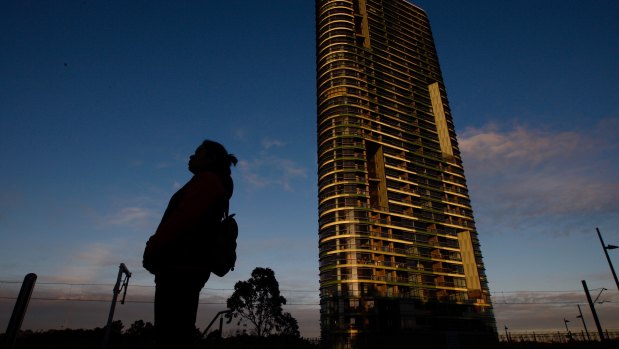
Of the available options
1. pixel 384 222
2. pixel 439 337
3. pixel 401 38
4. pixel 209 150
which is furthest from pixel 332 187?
pixel 209 150

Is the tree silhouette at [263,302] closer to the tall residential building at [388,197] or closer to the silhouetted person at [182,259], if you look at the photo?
the tall residential building at [388,197]

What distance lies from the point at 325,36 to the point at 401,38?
21.6 m

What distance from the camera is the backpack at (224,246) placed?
7.45 feet

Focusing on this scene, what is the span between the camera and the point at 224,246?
91.9 inches

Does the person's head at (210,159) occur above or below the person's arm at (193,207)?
above

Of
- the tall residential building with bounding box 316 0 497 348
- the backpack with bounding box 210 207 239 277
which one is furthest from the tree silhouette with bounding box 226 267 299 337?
the backpack with bounding box 210 207 239 277

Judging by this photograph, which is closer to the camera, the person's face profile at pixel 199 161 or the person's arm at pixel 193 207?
the person's arm at pixel 193 207

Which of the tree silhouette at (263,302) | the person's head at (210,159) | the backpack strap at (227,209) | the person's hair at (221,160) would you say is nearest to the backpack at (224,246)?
the backpack strap at (227,209)

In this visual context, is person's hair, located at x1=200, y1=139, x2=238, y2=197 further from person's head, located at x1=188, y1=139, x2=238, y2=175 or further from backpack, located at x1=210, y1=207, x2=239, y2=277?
backpack, located at x1=210, y1=207, x2=239, y2=277

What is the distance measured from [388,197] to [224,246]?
57614 mm

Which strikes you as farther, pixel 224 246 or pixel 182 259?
pixel 224 246

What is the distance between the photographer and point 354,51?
6806 cm

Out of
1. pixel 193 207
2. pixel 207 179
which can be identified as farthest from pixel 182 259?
pixel 207 179

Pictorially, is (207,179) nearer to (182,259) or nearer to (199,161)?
(199,161)
